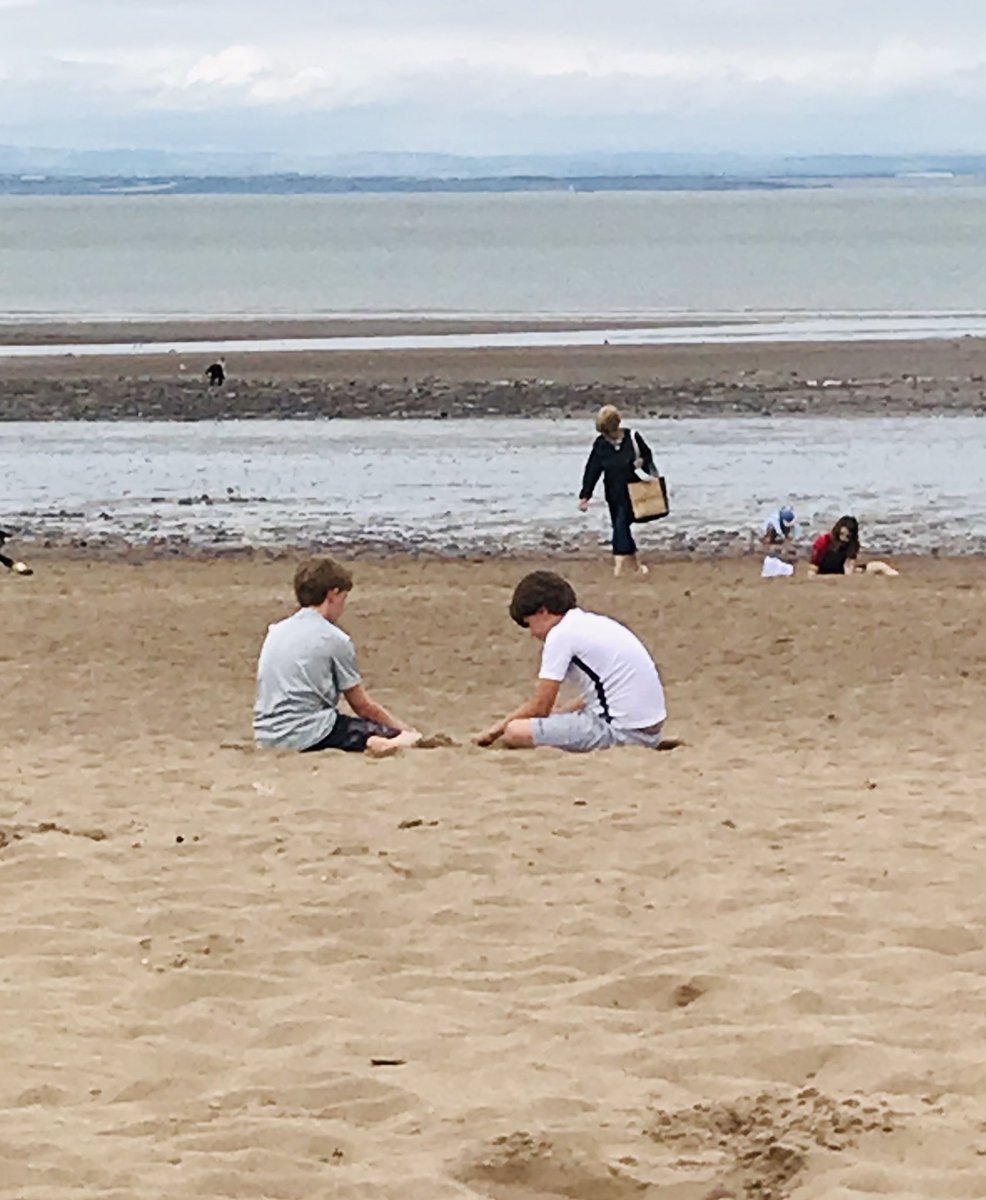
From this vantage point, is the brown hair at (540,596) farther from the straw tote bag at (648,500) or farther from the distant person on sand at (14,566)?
the distant person on sand at (14,566)

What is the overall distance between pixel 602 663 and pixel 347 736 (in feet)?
3.82

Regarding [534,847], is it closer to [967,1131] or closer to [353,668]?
[353,668]

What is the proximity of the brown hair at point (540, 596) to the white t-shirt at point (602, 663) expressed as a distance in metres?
0.08

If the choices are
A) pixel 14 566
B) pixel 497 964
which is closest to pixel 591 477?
pixel 14 566

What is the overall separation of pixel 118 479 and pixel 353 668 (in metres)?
Answer: 15.0

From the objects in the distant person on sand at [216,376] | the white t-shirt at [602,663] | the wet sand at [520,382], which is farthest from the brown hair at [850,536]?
the distant person on sand at [216,376]

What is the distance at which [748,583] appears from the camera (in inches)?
623

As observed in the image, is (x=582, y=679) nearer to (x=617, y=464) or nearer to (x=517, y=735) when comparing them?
(x=517, y=735)

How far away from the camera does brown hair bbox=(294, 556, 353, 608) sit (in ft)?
30.1

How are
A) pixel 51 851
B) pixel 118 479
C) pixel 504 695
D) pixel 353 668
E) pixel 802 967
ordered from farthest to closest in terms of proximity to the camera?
pixel 118 479 < pixel 504 695 < pixel 353 668 < pixel 51 851 < pixel 802 967

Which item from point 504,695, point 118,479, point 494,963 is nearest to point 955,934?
point 494,963

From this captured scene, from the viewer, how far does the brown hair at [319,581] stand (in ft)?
30.1

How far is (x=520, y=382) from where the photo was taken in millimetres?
34312

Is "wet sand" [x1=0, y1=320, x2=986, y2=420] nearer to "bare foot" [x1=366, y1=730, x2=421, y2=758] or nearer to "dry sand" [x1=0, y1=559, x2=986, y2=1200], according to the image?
"dry sand" [x1=0, y1=559, x2=986, y2=1200]
